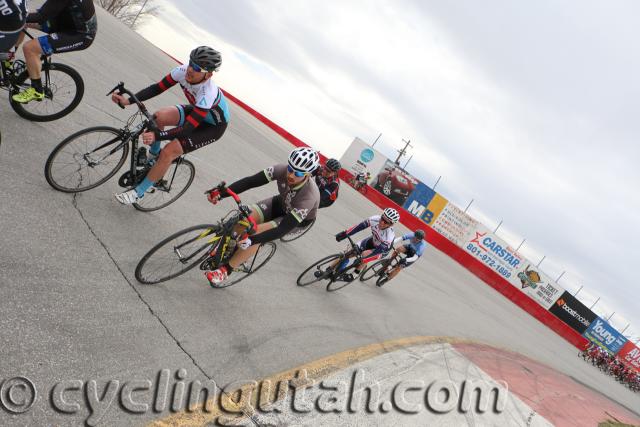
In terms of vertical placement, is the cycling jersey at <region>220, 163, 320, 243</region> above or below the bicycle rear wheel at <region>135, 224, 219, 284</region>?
above

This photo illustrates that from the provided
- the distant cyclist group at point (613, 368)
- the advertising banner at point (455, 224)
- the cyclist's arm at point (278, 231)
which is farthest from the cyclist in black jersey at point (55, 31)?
the distant cyclist group at point (613, 368)

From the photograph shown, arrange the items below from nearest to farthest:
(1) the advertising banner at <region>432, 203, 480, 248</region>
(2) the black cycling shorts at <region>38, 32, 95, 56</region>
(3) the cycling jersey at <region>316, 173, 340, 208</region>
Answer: (2) the black cycling shorts at <region>38, 32, 95, 56</region>
(3) the cycling jersey at <region>316, 173, 340, 208</region>
(1) the advertising banner at <region>432, 203, 480, 248</region>

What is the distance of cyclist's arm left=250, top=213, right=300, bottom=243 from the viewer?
4.65 metres

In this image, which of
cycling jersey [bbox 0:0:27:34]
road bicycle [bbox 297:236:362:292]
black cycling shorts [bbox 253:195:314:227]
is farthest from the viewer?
road bicycle [bbox 297:236:362:292]

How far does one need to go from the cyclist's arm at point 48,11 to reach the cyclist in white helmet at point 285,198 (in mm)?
2757

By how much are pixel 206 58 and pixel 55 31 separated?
207 centimetres

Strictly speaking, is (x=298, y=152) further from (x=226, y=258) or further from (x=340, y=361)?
(x=340, y=361)

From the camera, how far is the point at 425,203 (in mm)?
28969

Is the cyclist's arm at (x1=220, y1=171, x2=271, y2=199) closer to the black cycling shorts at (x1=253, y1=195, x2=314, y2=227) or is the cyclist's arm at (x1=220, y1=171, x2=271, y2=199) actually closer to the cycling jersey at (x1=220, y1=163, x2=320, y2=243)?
the cycling jersey at (x1=220, y1=163, x2=320, y2=243)

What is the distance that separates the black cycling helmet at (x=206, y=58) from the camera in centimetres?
464

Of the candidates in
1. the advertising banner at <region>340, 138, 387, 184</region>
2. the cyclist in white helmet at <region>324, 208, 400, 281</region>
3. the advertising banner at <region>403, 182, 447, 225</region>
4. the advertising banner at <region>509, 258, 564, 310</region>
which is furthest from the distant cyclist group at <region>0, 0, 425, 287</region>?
the advertising banner at <region>509, 258, 564, 310</region>

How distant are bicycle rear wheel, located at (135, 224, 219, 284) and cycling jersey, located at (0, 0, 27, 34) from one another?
101 inches

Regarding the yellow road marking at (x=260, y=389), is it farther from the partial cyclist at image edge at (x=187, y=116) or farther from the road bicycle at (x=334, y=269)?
the partial cyclist at image edge at (x=187, y=116)

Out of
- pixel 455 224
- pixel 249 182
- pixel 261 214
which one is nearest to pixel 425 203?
pixel 455 224
